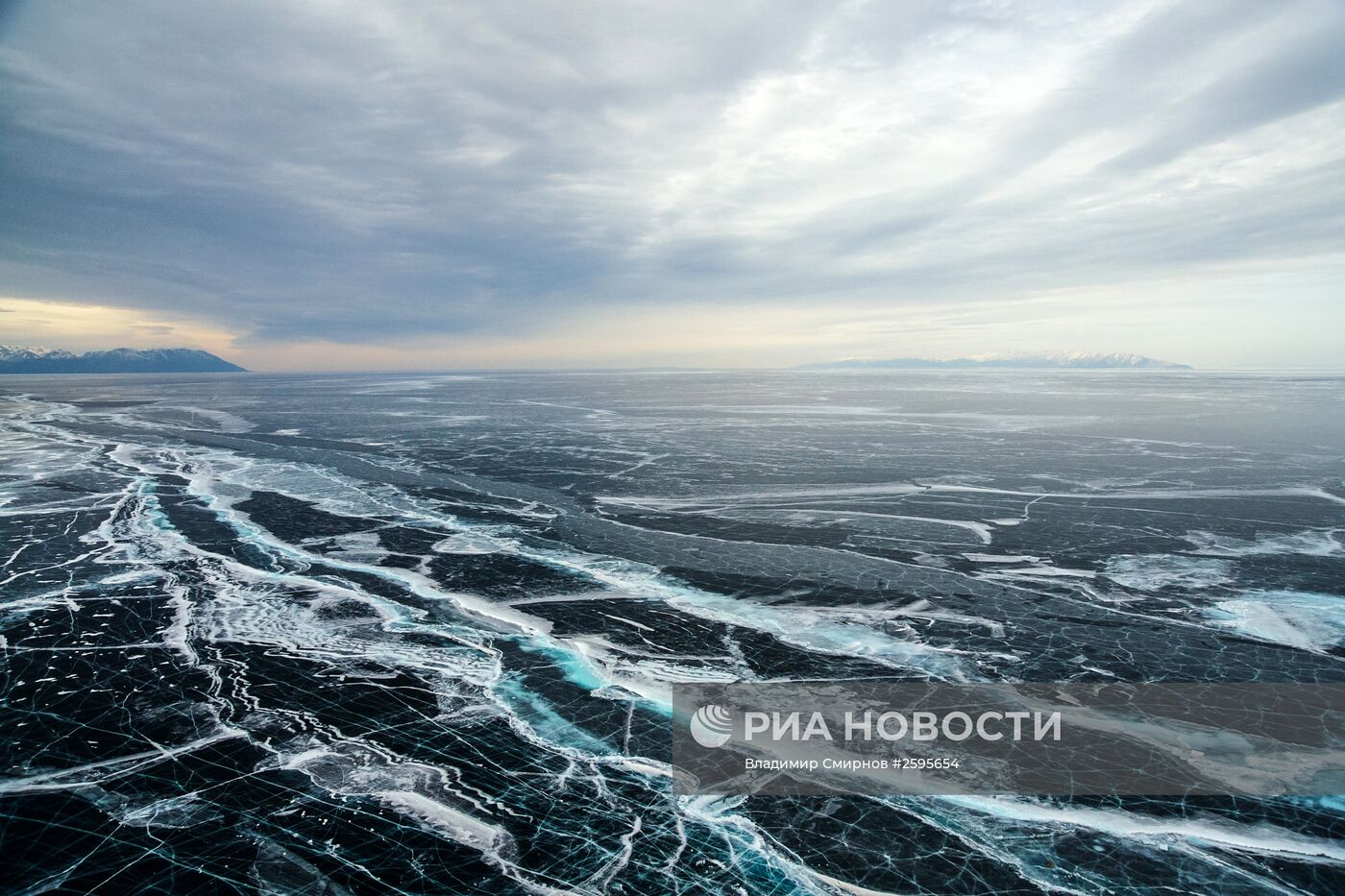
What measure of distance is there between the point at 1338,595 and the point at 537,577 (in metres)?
13.0

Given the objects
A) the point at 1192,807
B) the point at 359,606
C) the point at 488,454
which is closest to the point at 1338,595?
the point at 1192,807

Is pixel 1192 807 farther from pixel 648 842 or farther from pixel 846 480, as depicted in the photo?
pixel 846 480

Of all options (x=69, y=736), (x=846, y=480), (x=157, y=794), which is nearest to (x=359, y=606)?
(x=69, y=736)

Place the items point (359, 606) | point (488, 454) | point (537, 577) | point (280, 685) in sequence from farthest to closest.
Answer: point (488, 454) < point (537, 577) < point (359, 606) < point (280, 685)

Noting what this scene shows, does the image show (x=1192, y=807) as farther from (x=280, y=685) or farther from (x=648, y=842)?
(x=280, y=685)

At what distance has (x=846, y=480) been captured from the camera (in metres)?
21.1

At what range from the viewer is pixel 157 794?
6129mm

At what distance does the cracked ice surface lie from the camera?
18.1 ft


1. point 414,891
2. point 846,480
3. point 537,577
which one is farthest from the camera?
point 846,480

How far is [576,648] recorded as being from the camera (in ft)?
30.6

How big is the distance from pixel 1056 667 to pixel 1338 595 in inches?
245

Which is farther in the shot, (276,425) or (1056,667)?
(276,425)

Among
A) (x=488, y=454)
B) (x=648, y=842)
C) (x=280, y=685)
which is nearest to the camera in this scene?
(x=648, y=842)

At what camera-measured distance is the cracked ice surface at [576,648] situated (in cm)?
553
